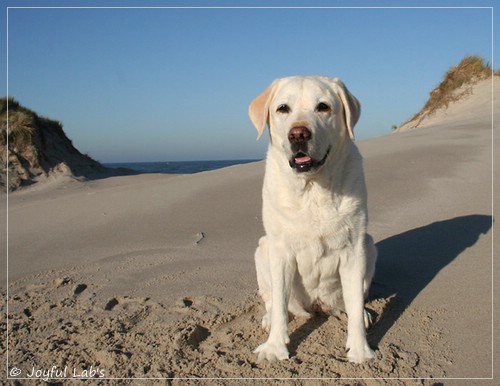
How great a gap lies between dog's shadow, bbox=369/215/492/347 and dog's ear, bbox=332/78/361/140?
138 centimetres

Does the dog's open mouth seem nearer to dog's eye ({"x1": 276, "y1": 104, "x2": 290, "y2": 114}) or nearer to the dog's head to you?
the dog's head

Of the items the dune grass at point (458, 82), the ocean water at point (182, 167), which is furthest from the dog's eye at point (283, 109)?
the dune grass at point (458, 82)

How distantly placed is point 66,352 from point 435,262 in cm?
323

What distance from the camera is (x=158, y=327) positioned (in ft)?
10.1

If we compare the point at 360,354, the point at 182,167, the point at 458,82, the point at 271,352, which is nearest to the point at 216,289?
the point at 271,352

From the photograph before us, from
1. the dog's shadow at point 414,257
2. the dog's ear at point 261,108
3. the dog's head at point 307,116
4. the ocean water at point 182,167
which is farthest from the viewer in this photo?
the ocean water at point 182,167

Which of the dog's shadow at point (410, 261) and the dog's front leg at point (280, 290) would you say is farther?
the dog's shadow at point (410, 261)

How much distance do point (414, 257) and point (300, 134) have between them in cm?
230

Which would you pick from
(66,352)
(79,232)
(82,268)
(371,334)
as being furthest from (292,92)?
(79,232)

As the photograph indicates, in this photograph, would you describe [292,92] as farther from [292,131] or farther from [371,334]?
[371,334]

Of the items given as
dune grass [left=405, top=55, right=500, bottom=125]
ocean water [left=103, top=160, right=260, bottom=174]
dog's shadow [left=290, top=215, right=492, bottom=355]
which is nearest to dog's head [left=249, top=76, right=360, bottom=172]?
dog's shadow [left=290, top=215, right=492, bottom=355]

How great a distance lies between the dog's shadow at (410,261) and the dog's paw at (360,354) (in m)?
0.18

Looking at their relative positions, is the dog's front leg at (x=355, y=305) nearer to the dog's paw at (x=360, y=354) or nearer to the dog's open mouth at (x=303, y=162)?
the dog's paw at (x=360, y=354)

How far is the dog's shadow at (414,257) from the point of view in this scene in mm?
3322
